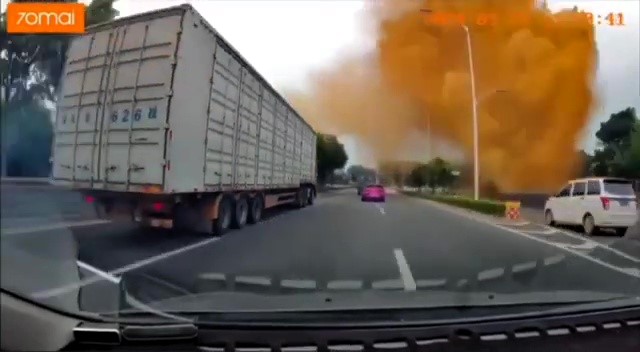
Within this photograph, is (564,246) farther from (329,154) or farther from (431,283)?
(329,154)

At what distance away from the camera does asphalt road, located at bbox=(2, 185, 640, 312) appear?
2.83 meters

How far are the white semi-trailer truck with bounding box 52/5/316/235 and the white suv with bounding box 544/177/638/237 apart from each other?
2235 mm

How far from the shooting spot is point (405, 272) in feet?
11.7

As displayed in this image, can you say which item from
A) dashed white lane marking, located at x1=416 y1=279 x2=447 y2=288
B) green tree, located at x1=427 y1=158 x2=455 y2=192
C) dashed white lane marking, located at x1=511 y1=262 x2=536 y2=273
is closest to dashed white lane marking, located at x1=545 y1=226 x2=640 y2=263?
dashed white lane marking, located at x1=511 y1=262 x2=536 y2=273

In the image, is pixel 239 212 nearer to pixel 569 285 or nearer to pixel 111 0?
pixel 111 0

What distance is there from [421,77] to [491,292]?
53.3 inches

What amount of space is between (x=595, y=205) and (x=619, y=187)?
7.5 inches

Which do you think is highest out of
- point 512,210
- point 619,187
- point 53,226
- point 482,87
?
point 482,87

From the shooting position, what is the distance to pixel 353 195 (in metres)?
4.16

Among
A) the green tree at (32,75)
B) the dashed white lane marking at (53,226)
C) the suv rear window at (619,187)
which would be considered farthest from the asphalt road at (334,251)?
the suv rear window at (619,187)

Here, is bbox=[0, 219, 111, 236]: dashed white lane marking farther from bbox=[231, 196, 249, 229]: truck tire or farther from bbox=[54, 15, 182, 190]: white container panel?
bbox=[231, 196, 249, 229]: truck tire

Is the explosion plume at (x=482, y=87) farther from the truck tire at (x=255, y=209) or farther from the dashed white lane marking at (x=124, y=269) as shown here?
the dashed white lane marking at (x=124, y=269)

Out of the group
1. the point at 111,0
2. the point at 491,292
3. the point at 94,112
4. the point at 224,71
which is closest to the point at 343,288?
the point at 491,292

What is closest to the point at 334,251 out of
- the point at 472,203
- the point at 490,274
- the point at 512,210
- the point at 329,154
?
the point at 329,154
